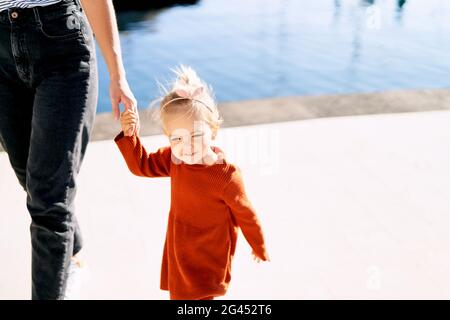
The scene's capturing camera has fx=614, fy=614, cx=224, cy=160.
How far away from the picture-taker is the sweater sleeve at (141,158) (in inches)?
85.0

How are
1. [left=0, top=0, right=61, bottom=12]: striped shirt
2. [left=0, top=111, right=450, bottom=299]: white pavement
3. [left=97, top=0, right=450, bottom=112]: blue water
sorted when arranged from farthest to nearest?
[left=97, top=0, right=450, bottom=112]: blue water, [left=0, top=111, right=450, bottom=299]: white pavement, [left=0, top=0, right=61, bottom=12]: striped shirt

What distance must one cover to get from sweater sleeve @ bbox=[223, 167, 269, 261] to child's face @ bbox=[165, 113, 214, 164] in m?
0.15

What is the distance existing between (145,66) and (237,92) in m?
1.57

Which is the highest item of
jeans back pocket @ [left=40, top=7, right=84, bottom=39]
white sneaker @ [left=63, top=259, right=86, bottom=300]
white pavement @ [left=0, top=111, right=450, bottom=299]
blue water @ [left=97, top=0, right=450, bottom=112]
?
jeans back pocket @ [left=40, top=7, right=84, bottom=39]

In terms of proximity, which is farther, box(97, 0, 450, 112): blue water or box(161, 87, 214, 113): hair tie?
box(97, 0, 450, 112): blue water

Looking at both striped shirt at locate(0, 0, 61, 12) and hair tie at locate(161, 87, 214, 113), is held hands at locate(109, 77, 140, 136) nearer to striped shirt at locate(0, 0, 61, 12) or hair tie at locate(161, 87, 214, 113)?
hair tie at locate(161, 87, 214, 113)

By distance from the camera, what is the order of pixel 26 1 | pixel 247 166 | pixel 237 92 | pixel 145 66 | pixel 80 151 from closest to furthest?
pixel 26 1, pixel 80 151, pixel 247 166, pixel 237 92, pixel 145 66

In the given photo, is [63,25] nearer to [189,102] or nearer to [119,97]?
[119,97]

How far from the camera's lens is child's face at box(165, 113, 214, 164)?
2018mm

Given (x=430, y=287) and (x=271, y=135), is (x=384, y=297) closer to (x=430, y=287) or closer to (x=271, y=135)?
(x=430, y=287)

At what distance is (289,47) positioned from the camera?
9391 millimetres

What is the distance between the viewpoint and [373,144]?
13.4 ft

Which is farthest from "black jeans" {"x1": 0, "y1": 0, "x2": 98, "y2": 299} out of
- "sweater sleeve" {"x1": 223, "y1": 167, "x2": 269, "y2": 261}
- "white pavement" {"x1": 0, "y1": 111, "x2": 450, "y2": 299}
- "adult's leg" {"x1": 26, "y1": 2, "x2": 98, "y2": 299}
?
"sweater sleeve" {"x1": 223, "y1": 167, "x2": 269, "y2": 261}
